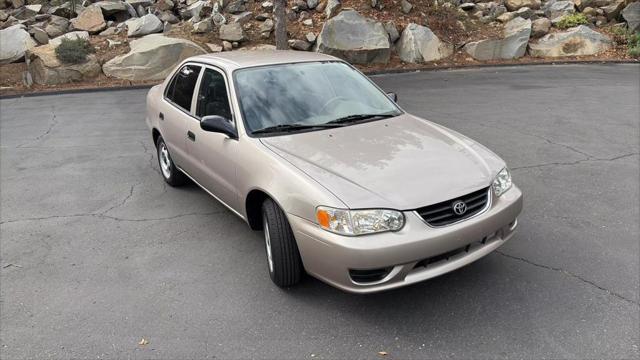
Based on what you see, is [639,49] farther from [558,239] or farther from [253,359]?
[253,359]

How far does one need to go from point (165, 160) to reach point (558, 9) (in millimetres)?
15962

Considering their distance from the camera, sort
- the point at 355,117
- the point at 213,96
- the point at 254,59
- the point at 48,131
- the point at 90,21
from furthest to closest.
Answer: the point at 90,21 < the point at 48,131 < the point at 254,59 < the point at 213,96 < the point at 355,117

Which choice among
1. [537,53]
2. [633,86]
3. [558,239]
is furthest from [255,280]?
[537,53]

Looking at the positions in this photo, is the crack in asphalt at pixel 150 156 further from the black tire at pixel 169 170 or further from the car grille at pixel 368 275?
the car grille at pixel 368 275

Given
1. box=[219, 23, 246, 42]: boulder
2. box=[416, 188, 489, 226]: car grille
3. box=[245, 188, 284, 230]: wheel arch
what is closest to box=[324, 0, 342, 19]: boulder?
box=[219, 23, 246, 42]: boulder

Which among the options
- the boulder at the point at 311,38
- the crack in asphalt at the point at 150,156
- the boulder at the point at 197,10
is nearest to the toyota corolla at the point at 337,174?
the crack in asphalt at the point at 150,156

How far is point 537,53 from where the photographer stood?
15375 mm

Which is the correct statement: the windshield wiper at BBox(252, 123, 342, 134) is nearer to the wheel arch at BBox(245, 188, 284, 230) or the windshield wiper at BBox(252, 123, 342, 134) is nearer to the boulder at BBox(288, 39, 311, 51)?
the wheel arch at BBox(245, 188, 284, 230)

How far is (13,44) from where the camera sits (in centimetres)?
1462

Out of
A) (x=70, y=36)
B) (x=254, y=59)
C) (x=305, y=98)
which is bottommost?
(x=70, y=36)

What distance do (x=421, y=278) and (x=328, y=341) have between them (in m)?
→ 0.70

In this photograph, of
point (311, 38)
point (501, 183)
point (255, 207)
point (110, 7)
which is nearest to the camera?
point (501, 183)

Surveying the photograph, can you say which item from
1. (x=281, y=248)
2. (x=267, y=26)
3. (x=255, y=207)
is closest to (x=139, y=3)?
(x=267, y=26)

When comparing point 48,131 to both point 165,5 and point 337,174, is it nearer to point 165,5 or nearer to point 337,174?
point 337,174
